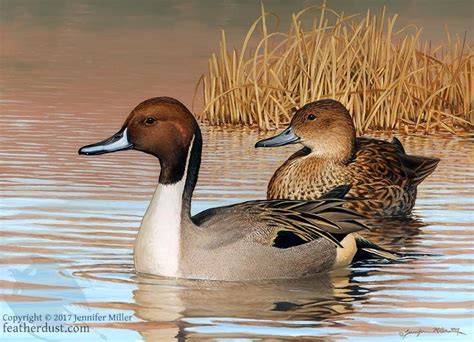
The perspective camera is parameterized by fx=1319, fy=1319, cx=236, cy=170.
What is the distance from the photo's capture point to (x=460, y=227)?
8.50 meters

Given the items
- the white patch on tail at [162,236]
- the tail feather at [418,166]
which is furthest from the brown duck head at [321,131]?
the white patch on tail at [162,236]

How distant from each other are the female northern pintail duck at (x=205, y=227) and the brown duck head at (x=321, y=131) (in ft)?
6.38

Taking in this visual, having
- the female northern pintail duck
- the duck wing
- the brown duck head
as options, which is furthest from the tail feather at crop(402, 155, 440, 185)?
the female northern pintail duck

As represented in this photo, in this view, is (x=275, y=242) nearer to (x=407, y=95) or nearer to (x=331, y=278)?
(x=331, y=278)

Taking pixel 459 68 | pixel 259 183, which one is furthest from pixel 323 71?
pixel 259 183

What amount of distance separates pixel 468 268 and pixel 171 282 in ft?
5.51

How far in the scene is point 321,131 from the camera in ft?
31.2

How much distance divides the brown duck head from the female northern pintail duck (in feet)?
6.38

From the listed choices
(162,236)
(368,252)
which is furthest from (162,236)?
(368,252)

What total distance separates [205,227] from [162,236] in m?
0.25

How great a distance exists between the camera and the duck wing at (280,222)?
7.06 m

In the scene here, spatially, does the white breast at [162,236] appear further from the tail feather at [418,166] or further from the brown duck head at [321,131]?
the tail feather at [418,166]

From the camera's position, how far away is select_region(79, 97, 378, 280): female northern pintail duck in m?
6.92
